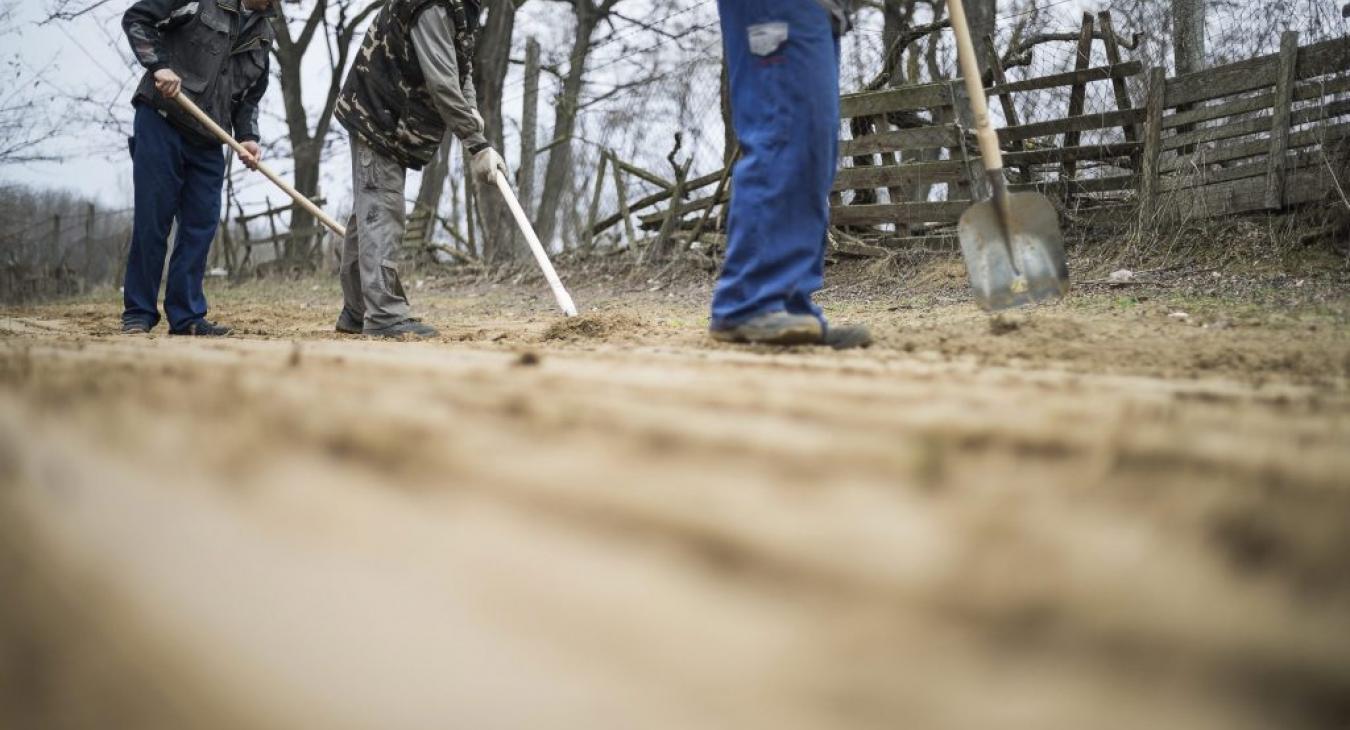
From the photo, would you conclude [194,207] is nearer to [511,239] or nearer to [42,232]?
[511,239]

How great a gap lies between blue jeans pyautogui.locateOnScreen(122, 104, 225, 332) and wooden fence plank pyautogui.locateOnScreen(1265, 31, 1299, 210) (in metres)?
5.49

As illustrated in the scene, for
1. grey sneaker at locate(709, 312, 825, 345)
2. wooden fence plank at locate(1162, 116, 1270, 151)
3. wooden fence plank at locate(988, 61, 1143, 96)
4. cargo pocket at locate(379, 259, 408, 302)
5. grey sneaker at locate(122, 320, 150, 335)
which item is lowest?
grey sneaker at locate(709, 312, 825, 345)

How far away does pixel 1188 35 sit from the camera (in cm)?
544

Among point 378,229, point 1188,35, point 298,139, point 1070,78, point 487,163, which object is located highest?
point 298,139

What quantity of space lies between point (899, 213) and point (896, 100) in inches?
34.4

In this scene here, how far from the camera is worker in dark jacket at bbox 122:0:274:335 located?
3.64 m

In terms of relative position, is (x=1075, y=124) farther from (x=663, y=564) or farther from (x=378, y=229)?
(x=663, y=564)

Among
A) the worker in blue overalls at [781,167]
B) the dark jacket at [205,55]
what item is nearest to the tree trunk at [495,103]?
the dark jacket at [205,55]

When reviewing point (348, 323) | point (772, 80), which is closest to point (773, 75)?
point (772, 80)

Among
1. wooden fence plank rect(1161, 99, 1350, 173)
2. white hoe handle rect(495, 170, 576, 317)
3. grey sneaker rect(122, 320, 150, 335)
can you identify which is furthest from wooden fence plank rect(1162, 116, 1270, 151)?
grey sneaker rect(122, 320, 150, 335)

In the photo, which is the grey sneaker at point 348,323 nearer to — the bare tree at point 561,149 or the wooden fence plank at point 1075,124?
the wooden fence plank at point 1075,124

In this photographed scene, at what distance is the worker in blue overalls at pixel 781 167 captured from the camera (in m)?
2.11

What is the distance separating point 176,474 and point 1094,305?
377 cm

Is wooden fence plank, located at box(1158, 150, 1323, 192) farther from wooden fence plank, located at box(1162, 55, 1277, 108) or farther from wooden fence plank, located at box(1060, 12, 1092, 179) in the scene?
wooden fence plank, located at box(1060, 12, 1092, 179)
